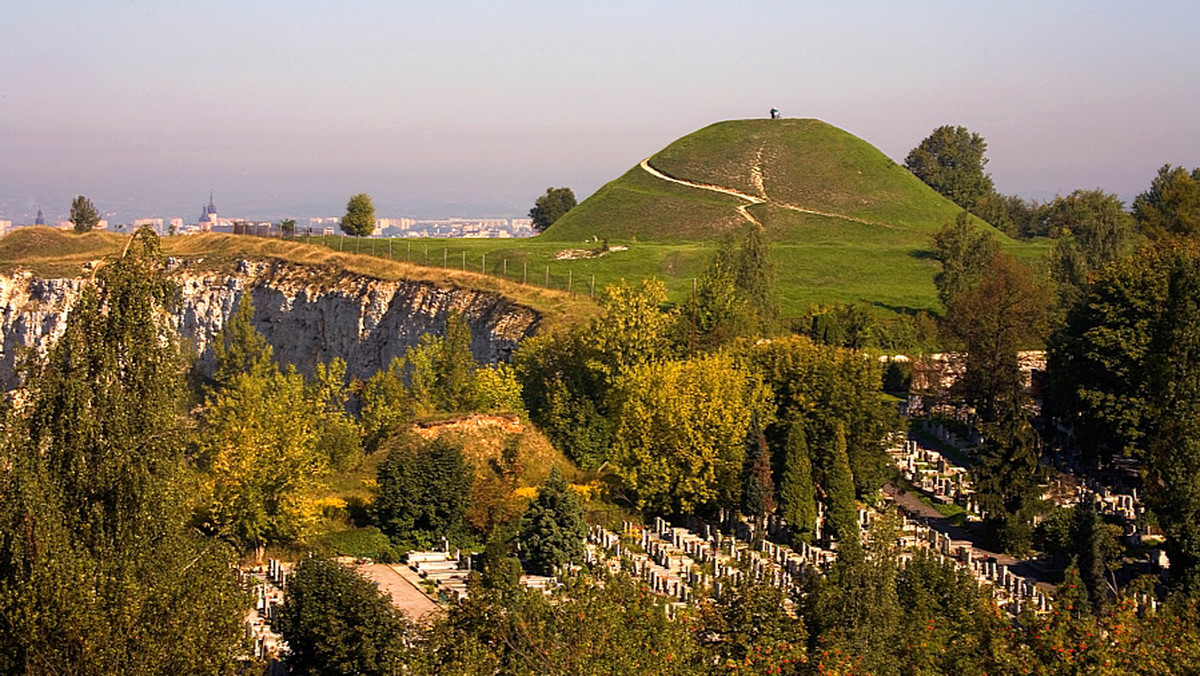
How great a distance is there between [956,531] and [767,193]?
8071 cm

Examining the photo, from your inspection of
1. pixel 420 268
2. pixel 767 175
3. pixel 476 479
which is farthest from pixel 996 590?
pixel 767 175

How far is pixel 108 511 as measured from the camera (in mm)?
15148

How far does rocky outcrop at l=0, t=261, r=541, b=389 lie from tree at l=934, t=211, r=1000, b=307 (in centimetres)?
2605

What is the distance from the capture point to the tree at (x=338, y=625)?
19734 millimetres

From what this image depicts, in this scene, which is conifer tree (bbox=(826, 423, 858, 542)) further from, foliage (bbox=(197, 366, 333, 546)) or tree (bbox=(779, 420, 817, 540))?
foliage (bbox=(197, 366, 333, 546))

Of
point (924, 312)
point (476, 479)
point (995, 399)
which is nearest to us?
point (476, 479)

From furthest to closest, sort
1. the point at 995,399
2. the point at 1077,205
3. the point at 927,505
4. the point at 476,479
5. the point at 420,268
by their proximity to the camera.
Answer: the point at 1077,205
the point at 420,268
the point at 995,399
the point at 927,505
the point at 476,479

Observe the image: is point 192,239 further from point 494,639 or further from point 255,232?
point 494,639

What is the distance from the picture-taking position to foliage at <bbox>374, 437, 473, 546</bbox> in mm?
32656

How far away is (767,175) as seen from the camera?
119 meters

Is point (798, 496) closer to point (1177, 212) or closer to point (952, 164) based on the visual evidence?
point (1177, 212)

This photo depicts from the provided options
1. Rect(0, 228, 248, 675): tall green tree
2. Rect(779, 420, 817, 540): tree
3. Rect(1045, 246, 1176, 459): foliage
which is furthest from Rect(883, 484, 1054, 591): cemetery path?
Rect(0, 228, 248, 675): tall green tree

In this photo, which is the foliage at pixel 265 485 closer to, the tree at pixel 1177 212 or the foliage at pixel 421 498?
the foliage at pixel 421 498

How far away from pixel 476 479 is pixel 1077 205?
98.4 meters
